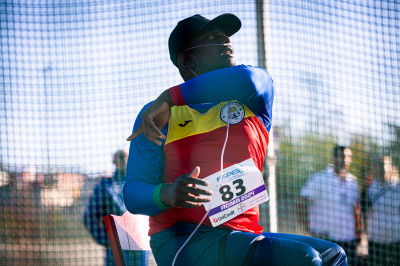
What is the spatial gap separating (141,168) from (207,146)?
0.89 feet

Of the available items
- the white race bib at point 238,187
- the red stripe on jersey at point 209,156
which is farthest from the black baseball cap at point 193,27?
the white race bib at point 238,187

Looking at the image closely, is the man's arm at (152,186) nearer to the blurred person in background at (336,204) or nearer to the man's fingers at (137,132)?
the man's fingers at (137,132)

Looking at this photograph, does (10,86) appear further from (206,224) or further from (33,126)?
(206,224)

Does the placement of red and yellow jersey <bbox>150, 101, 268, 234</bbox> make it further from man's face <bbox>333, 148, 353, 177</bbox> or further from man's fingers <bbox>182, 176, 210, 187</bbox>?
man's face <bbox>333, 148, 353, 177</bbox>

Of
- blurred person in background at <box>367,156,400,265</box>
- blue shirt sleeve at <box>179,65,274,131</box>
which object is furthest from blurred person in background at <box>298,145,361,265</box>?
blue shirt sleeve at <box>179,65,274,131</box>

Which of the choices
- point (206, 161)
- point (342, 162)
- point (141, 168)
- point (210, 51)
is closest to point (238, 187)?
point (206, 161)

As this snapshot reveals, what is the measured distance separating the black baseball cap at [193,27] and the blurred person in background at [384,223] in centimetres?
354

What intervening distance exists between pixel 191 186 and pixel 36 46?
14.3 feet

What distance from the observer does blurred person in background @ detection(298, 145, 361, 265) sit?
4.70 metres

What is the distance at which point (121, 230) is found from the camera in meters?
1.78

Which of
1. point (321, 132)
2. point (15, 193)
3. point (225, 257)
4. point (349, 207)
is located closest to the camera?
point (225, 257)

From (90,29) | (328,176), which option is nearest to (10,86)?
(90,29)

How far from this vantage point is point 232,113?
1.61 metres

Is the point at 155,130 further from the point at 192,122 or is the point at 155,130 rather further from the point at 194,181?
the point at 194,181
